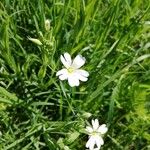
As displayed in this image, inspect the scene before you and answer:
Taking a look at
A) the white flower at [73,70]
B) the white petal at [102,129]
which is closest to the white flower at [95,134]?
the white petal at [102,129]

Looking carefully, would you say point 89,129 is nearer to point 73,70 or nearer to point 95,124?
point 95,124

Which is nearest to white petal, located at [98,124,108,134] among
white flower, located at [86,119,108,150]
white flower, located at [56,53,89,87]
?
white flower, located at [86,119,108,150]

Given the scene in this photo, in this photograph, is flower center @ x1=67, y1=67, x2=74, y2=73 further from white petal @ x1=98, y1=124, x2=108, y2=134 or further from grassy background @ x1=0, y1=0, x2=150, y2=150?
white petal @ x1=98, y1=124, x2=108, y2=134

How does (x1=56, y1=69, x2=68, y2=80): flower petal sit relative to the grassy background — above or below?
below

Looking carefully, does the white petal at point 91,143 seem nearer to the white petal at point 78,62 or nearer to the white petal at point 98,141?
the white petal at point 98,141

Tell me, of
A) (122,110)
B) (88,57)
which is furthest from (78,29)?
(122,110)

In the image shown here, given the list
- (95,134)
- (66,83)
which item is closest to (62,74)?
(66,83)
